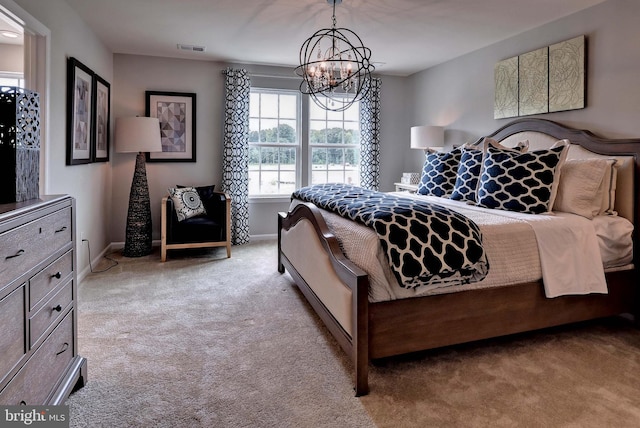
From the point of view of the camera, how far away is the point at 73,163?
3.44m

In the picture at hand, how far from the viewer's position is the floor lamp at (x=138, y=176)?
4406 mm

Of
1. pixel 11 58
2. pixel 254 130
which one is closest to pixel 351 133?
pixel 254 130

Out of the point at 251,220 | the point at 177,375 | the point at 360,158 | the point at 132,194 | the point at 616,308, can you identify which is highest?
the point at 360,158

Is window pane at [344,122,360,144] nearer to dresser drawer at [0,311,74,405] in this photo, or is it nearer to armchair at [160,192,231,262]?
armchair at [160,192,231,262]

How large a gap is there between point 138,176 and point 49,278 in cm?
317

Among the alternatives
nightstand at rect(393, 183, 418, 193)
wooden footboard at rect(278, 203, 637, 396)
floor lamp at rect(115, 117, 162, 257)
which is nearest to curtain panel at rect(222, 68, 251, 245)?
floor lamp at rect(115, 117, 162, 257)

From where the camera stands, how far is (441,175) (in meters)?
Result: 3.95

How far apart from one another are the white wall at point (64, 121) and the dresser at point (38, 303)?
150 centimetres

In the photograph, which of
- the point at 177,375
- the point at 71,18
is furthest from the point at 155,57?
the point at 177,375

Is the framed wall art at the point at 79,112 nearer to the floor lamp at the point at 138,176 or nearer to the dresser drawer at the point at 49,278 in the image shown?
the floor lamp at the point at 138,176

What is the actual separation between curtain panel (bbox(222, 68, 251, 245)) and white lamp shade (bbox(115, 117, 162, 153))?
0.97 metres

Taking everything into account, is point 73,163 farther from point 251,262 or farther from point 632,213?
point 632,213

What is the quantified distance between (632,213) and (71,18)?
472 centimetres

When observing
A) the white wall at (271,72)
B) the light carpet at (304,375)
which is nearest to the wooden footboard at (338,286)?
the light carpet at (304,375)
